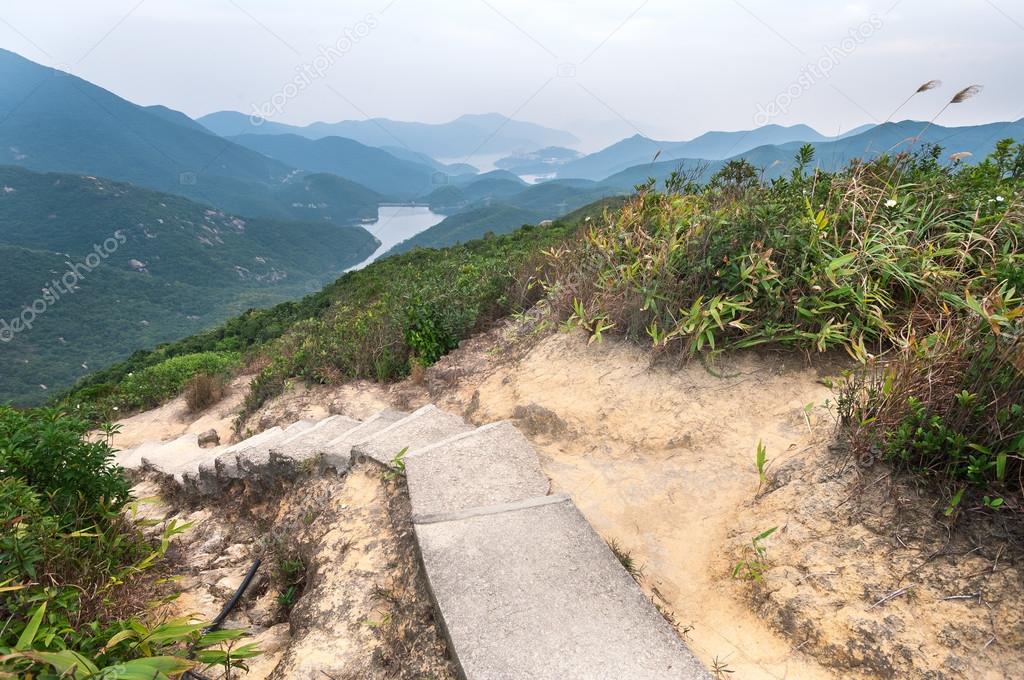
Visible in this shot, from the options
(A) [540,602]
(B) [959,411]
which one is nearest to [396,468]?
(A) [540,602]

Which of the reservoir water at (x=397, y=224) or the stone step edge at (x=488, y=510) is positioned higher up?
the reservoir water at (x=397, y=224)

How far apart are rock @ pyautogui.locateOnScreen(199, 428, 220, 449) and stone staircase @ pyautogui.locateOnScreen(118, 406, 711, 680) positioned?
3.31m

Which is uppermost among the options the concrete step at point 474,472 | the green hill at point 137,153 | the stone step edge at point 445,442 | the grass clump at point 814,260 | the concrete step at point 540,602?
the green hill at point 137,153

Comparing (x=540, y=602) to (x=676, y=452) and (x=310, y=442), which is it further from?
(x=310, y=442)

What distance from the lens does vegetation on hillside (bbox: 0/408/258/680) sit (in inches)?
65.9

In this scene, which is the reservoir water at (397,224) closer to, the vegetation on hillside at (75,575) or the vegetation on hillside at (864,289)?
the vegetation on hillside at (864,289)

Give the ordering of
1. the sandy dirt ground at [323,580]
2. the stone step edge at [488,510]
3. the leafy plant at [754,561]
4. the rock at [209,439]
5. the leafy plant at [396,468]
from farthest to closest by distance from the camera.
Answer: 1. the rock at [209,439]
2. the leafy plant at [396,468]
3. the stone step edge at [488,510]
4. the leafy plant at [754,561]
5. the sandy dirt ground at [323,580]

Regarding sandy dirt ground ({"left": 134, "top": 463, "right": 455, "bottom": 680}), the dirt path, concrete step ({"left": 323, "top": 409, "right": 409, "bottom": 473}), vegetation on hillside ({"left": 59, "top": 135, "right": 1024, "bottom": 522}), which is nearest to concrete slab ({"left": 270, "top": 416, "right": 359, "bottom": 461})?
concrete step ({"left": 323, "top": 409, "right": 409, "bottom": 473})

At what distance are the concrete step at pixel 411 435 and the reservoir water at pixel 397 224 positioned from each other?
92.8 m

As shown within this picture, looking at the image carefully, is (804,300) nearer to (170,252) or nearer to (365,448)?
(365,448)

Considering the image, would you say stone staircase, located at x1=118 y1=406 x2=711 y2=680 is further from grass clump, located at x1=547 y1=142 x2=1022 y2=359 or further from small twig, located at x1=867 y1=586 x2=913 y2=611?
grass clump, located at x1=547 y1=142 x2=1022 y2=359

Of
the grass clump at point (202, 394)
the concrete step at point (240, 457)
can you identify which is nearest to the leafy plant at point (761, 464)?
the concrete step at point (240, 457)

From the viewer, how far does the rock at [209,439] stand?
5883 mm

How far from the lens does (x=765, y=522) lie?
7.41ft
